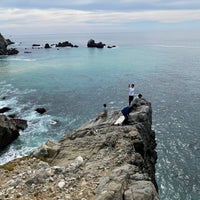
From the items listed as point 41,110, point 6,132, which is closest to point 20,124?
point 6,132

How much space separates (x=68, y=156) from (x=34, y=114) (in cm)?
3472

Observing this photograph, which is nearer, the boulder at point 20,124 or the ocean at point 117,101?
the ocean at point 117,101

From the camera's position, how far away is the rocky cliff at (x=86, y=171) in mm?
16359

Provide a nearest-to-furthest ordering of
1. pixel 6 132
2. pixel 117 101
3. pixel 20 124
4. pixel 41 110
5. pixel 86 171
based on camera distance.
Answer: pixel 86 171
pixel 6 132
pixel 20 124
pixel 41 110
pixel 117 101

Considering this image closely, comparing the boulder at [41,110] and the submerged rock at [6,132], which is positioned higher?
the submerged rock at [6,132]

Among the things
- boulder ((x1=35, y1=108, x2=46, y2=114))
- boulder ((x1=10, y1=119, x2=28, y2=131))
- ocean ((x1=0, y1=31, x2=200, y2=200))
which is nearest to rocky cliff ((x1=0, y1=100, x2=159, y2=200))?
ocean ((x1=0, y1=31, x2=200, y2=200))

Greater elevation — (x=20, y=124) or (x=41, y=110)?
(x=20, y=124)

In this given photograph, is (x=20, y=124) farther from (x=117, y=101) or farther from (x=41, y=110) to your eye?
(x=117, y=101)

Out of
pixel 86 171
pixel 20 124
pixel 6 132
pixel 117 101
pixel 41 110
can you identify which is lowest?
pixel 41 110

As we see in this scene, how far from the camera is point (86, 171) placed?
1945cm

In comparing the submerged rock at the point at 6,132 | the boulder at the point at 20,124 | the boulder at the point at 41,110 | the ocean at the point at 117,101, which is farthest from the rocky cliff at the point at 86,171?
the boulder at the point at 41,110

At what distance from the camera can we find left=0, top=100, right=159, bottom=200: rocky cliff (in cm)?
1636

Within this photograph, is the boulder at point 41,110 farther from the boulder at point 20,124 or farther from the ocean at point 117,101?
the boulder at point 20,124

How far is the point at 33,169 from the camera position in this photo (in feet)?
68.1
